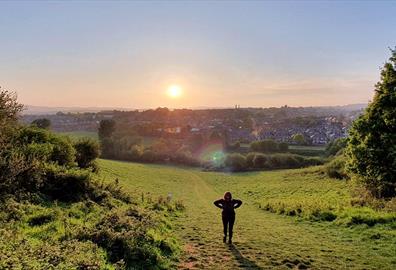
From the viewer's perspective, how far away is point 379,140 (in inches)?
1154

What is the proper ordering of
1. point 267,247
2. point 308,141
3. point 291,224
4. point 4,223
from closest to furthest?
1. point 4,223
2. point 267,247
3. point 291,224
4. point 308,141

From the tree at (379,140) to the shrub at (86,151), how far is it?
26.2m

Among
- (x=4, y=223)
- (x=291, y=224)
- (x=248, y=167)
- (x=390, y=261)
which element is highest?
(x=4, y=223)

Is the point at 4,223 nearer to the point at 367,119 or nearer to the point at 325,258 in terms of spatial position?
the point at 325,258

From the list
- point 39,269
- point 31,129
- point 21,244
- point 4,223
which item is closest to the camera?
point 39,269

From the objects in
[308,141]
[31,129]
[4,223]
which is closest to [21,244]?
[4,223]

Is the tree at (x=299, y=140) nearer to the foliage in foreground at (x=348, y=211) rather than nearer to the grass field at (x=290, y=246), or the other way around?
→ the foliage in foreground at (x=348, y=211)

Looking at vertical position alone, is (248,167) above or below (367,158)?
below

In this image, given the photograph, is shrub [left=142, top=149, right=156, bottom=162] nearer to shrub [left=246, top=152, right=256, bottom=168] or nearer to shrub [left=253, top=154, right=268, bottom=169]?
shrub [left=246, top=152, right=256, bottom=168]

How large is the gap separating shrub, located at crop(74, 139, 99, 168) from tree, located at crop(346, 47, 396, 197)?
26203 millimetres

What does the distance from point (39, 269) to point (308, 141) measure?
137161mm

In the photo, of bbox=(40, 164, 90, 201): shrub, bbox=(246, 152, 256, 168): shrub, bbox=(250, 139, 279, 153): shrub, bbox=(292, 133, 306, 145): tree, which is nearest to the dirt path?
bbox=(40, 164, 90, 201): shrub

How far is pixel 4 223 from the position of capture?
11.7 m

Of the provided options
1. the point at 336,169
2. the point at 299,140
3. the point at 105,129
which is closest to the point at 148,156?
the point at 105,129
